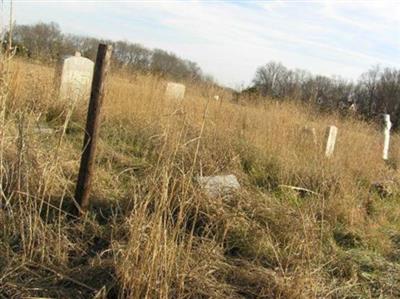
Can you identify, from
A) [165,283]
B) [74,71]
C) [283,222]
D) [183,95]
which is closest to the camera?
[165,283]

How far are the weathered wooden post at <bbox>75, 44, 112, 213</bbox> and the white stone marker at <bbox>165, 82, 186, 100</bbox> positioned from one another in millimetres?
7150

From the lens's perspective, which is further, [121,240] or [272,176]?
[272,176]

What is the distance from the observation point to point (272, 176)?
721cm

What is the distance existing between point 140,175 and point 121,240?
217cm

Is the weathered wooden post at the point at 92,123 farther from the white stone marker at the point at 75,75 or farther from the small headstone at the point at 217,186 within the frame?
the white stone marker at the point at 75,75

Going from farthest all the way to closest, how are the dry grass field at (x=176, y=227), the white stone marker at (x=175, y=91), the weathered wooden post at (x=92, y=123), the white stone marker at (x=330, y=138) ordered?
the white stone marker at (x=175, y=91), the white stone marker at (x=330, y=138), the weathered wooden post at (x=92, y=123), the dry grass field at (x=176, y=227)

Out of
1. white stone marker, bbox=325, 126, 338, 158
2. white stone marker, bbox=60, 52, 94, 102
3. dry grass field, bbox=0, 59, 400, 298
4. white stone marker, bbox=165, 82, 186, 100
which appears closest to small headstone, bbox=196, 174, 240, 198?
dry grass field, bbox=0, 59, 400, 298

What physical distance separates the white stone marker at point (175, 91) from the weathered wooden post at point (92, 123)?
23.5 feet

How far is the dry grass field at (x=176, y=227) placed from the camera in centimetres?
331

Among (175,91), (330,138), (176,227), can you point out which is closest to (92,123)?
(176,227)

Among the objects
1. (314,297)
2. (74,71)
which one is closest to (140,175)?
(314,297)

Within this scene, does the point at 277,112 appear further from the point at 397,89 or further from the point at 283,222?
the point at 397,89

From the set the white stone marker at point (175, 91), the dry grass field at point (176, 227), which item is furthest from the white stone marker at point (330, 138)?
the white stone marker at point (175, 91)

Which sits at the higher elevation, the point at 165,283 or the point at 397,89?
the point at 397,89
